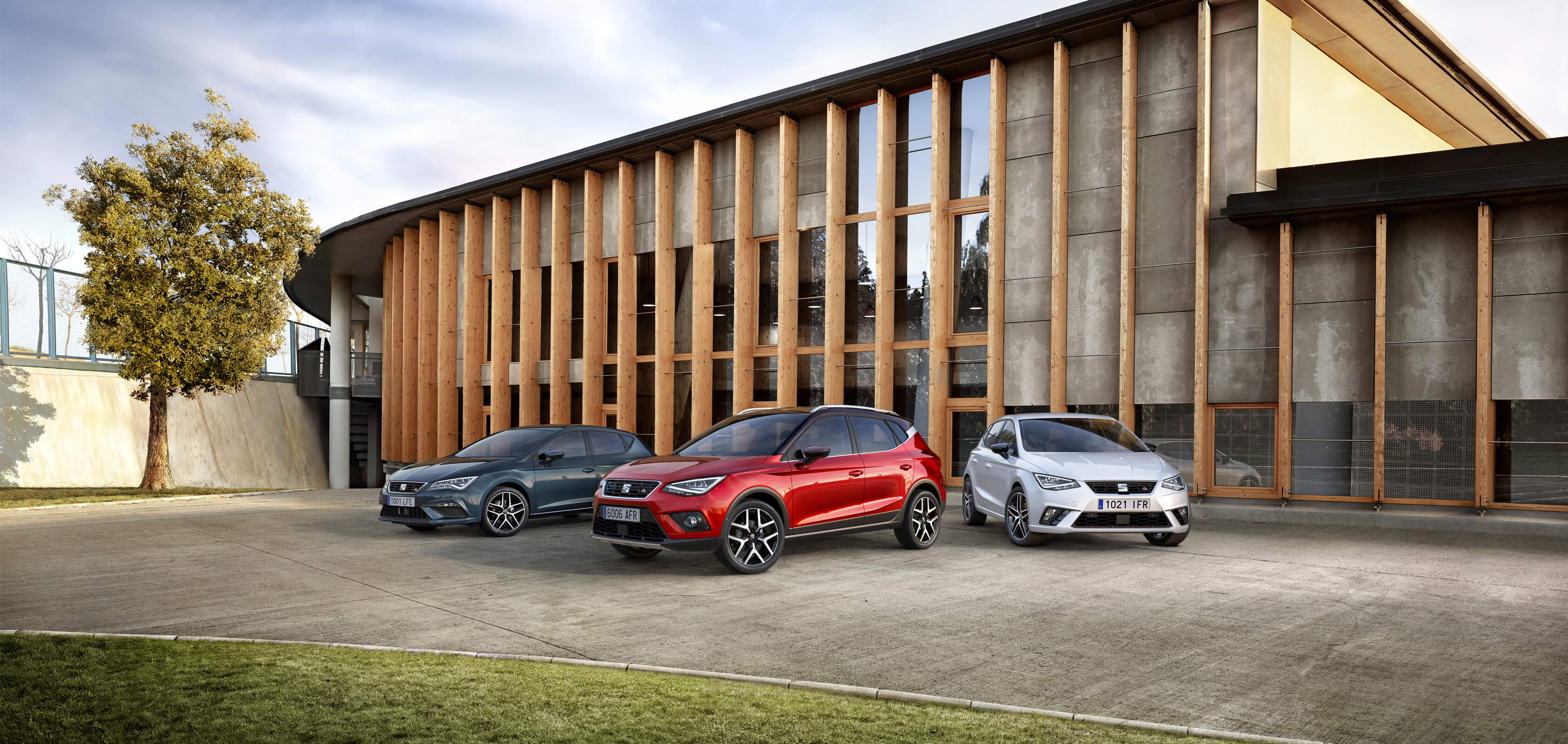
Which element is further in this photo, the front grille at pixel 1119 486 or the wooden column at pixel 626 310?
the wooden column at pixel 626 310

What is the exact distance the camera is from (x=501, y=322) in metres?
27.1

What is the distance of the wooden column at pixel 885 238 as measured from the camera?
61.4 ft

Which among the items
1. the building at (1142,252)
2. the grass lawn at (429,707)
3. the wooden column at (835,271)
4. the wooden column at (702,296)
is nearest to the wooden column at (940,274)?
the building at (1142,252)

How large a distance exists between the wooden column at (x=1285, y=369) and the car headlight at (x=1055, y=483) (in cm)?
619

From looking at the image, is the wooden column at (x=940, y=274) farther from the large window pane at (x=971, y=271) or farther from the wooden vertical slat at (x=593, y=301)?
the wooden vertical slat at (x=593, y=301)

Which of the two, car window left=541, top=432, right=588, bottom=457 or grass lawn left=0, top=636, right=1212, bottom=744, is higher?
car window left=541, top=432, right=588, bottom=457

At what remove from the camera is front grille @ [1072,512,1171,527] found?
10234 millimetres

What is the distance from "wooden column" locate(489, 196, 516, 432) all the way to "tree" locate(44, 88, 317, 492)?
5310 mm

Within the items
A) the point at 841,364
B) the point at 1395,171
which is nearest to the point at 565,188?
the point at 841,364

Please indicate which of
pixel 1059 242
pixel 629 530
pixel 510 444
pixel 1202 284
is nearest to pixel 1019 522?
pixel 629 530

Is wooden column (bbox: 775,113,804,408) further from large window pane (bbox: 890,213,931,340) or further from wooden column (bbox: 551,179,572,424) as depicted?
wooden column (bbox: 551,179,572,424)

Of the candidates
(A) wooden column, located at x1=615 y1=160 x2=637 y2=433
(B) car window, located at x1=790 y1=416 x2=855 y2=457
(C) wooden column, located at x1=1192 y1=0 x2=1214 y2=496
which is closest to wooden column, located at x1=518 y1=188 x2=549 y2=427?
(A) wooden column, located at x1=615 y1=160 x2=637 y2=433

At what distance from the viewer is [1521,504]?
13.2 metres

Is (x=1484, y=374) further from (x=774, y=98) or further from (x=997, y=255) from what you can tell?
(x=774, y=98)
